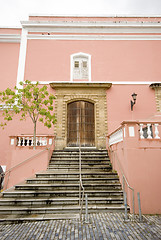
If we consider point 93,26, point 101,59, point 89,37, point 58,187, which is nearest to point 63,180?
point 58,187

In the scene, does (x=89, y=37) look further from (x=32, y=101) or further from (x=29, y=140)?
(x=29, y=140)

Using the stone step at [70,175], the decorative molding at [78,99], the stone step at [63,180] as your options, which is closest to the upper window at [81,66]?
the decorative molding at [78,99]

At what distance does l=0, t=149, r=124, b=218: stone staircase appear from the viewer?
4.32 meters

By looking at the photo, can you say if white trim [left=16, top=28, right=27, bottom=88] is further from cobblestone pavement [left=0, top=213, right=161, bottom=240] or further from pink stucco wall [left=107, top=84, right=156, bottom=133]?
cobblestone pavement [left=0, top=213, right=161, bottom=240]

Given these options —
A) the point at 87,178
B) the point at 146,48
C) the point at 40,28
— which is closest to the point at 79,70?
the point at 40,28

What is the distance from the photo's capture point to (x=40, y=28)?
10289mm

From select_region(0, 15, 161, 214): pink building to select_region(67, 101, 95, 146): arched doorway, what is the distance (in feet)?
0.19

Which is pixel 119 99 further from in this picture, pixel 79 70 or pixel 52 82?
pixel 52 82

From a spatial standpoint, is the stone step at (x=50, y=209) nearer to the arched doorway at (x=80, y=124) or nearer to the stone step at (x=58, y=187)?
the stone step at (x=58, y=187)

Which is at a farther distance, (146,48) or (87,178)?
(146,48)

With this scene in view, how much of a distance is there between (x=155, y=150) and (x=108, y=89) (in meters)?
5.40

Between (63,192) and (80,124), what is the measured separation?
4.81 m

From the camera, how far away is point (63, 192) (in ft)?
15.9

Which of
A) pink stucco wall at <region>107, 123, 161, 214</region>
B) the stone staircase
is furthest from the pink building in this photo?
pink stucco wall at <region>107, 123, 161, 214</region>
